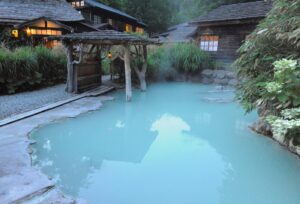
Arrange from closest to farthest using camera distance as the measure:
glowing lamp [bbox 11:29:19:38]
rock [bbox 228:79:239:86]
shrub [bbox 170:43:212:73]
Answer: rock [bbox 228:79:239:86]
glowing lamp [bbox 11:29:19:38]
shrub [bbox 170:43:212:73]

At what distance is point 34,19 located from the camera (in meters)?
13.6

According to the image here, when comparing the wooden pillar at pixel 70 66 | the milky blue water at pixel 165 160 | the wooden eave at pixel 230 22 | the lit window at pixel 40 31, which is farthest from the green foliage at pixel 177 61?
the milky blue water at pixel 165 160

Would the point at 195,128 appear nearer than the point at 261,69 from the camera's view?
No

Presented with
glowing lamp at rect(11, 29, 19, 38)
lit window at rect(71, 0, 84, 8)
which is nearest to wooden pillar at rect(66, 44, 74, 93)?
glowing lamp at rect(11, 29, 19, 38)

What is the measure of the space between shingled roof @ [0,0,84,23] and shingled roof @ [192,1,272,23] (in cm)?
799

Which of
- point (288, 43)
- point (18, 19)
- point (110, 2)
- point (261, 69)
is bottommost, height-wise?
point (261, 69)

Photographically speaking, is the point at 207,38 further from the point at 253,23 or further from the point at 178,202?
the point at 178,202

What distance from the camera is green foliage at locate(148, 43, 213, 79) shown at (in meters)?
13.7

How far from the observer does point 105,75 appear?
1456 centimetres

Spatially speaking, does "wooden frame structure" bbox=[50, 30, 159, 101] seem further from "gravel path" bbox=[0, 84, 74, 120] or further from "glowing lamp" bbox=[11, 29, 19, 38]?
"glowing lamp" bbox=[11, 29, 19, 38]

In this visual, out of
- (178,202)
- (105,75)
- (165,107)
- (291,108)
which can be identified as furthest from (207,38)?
(178,202)

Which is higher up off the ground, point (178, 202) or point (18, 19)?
point (18, 19)

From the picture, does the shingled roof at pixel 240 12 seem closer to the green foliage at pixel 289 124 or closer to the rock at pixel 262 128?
the rock at pixel 262 128

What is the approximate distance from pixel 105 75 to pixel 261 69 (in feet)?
35.1
